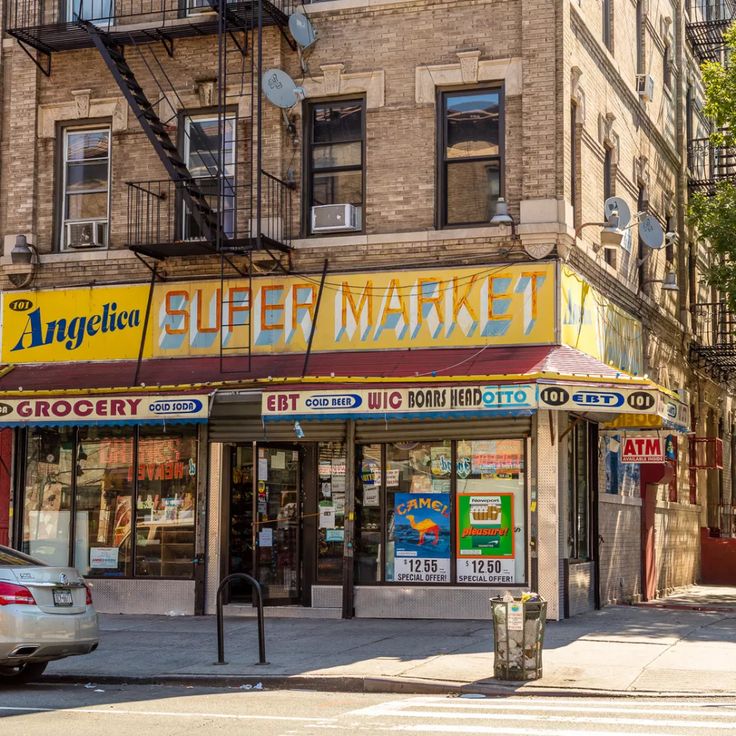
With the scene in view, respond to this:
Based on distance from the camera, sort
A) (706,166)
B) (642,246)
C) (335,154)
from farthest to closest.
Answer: (706,166), (642,246), (335,154)

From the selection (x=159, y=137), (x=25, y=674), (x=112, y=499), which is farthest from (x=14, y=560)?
(x=159, y=137)

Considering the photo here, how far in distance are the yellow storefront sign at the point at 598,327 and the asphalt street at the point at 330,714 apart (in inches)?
291

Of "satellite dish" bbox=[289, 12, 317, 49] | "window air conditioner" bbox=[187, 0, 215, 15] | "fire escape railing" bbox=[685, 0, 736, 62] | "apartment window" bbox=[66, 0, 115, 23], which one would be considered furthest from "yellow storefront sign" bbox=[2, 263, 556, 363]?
"fire escape railing" bbox=[685, 0, 736, 62]

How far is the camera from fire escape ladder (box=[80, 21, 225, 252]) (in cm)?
1819

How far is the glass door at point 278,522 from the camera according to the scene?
18234mm

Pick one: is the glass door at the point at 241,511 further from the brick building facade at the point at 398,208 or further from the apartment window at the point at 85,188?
the apartment window at the point at 85,188

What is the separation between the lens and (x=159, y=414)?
56.0 feet

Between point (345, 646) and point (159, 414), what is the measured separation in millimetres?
4454

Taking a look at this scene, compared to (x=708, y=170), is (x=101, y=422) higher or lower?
lower

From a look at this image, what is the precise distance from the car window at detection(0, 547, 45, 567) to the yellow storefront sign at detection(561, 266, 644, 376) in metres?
8.18

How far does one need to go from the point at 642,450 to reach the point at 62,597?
1066 centimetres

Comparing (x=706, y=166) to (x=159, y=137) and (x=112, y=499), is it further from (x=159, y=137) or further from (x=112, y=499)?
(x=112, y=499)

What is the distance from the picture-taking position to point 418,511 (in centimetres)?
1770

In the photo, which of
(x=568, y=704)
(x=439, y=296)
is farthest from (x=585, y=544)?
(x=568, y=704)
